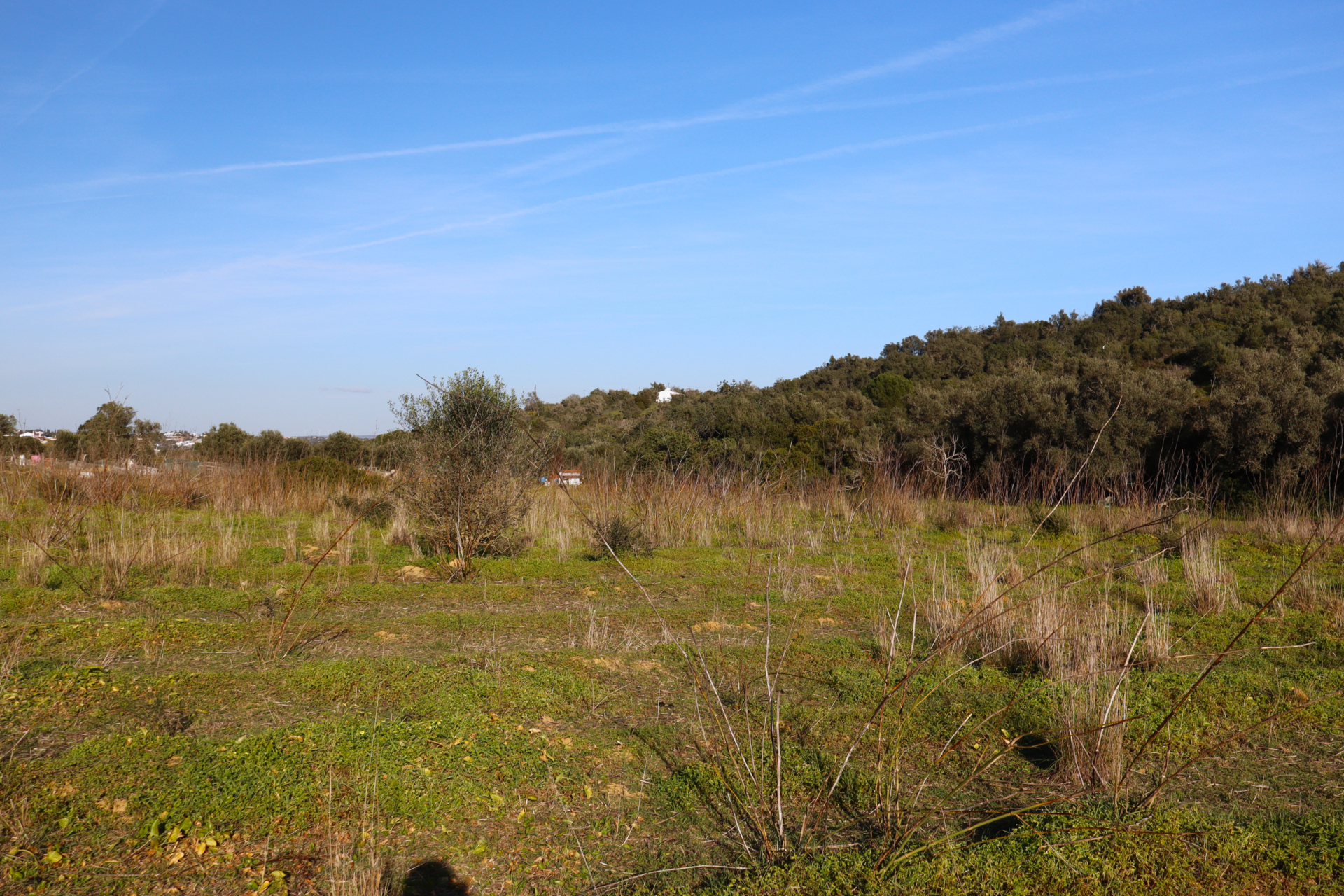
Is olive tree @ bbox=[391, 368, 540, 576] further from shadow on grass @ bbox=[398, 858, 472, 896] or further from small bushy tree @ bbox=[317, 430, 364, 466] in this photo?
small bushy tree @ bbox=[317, 430, 364, 466]

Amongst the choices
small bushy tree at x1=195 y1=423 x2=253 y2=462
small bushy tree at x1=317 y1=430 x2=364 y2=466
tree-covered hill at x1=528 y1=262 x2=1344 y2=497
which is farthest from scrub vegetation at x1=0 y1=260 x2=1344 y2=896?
small bushy tree at x1=317 y1=430 x2=364 y2=466

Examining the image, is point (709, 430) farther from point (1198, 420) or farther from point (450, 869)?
point (450, 869)

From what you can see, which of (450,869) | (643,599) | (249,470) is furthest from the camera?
(249,470)

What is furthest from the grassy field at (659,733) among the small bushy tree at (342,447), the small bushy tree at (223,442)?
the small bushy tree at (342,447)

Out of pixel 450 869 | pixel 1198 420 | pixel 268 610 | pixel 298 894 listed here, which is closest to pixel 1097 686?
pixel 450 869

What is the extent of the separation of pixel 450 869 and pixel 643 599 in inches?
176

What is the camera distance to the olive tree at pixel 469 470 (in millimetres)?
8625

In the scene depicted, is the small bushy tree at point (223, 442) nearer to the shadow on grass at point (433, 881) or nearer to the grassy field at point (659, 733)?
the grassy field at point (659, 733)

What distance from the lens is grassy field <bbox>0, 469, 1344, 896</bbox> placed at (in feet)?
8.82

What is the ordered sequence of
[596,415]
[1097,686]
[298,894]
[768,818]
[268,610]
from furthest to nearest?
Answer: 1. [596,415]
2. [268,610]
3. [1097,686]
4. [768,818]
5. [298,894]

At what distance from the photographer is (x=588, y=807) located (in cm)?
323

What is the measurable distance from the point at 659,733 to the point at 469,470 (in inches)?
206

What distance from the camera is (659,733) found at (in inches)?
157

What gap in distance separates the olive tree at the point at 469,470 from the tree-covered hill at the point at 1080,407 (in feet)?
2.06
